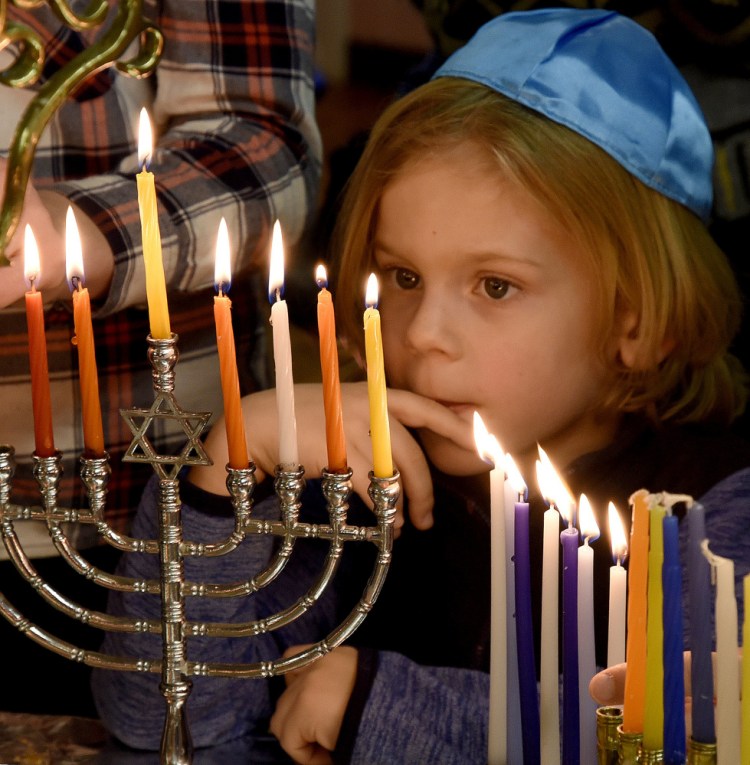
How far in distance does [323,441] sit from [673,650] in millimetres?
477

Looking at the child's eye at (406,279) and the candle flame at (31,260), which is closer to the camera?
the candle flame at (31,260)

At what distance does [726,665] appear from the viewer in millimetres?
550

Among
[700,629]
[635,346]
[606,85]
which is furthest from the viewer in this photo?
[635,346]

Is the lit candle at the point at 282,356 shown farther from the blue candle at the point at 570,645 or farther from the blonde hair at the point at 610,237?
the blonde hair at the point at 610,237

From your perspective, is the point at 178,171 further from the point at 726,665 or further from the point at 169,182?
the point at 726,665

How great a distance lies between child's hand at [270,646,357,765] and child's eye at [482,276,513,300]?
346 millimetres

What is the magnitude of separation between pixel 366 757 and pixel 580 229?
50 centimetres

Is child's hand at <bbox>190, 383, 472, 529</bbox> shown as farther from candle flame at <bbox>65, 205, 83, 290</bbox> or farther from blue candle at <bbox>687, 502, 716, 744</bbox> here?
blue candle at <bbox>687, 502, 716, 744</bbox>

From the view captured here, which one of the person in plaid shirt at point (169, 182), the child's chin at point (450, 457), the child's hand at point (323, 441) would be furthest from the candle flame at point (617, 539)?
the person in plaid shirt at point (169, 182)

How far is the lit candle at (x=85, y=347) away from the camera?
676 mm

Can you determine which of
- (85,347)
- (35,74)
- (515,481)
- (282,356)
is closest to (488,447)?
(515,481)

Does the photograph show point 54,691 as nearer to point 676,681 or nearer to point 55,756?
point 55,756

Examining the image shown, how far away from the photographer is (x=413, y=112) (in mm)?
1115

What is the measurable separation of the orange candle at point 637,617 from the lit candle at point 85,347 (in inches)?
12.7
